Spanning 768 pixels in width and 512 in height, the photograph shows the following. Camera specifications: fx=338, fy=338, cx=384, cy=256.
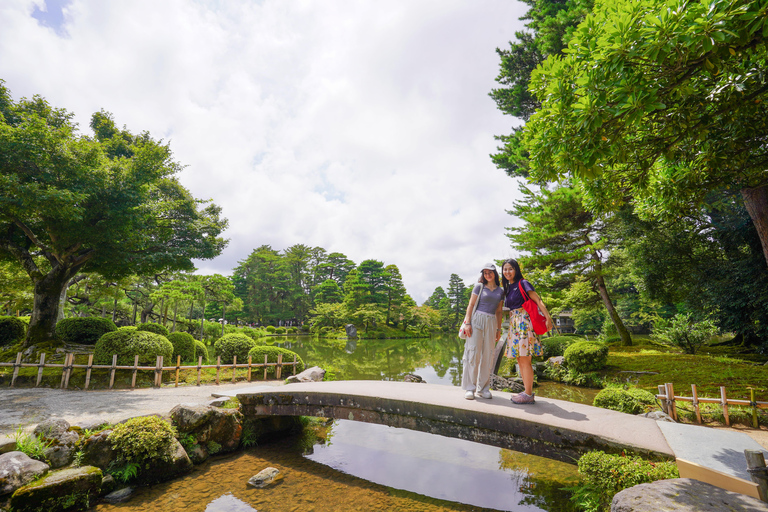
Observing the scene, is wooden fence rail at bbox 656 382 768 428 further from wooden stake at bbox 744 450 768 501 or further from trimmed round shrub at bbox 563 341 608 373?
trimmed round shrub at bbox 563 341 608 373

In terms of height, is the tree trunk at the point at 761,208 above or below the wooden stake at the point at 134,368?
above

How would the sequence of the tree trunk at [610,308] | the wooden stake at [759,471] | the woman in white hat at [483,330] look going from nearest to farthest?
the wooden stake at [759,471] < the woman in white hat at [483,330] < the tree trunk at [610,308]

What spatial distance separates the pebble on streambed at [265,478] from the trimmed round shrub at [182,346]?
8537mm

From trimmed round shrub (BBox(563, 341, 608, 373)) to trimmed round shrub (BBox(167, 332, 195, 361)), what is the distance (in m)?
12.7

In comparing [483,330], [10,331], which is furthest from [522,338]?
[10,331]

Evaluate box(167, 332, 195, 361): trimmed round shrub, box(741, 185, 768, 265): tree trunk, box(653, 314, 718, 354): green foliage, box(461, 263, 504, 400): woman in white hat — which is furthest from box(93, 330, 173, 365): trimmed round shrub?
box(653, 314, 718, 354): green foliage

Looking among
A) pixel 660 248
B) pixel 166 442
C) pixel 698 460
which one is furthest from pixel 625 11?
pixel 660 248

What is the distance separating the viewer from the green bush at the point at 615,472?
9.21 feet

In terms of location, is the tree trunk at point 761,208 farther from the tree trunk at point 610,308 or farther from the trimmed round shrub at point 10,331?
the trimmed round shrub at point 10,331

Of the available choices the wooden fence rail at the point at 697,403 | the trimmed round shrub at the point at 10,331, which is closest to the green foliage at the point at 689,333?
the wooden fence rail at the point at 697,403

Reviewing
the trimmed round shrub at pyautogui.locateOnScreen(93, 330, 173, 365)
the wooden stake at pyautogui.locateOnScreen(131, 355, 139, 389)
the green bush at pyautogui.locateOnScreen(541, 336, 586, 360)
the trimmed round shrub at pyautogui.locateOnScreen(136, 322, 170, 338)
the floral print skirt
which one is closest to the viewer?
the floral print skirt

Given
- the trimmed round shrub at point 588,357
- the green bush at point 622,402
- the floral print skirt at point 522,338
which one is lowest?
the green bush at point 622,402

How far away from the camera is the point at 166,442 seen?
4.55 metres

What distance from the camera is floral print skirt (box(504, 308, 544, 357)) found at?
164 inches
